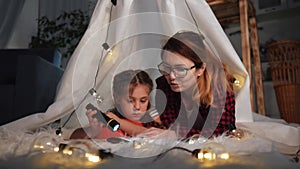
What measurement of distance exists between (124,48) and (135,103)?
248mm

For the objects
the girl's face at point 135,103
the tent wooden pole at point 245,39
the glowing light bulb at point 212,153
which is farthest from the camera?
the tent wooden pole at point 245,39

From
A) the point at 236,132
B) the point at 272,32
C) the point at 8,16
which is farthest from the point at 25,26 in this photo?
the point at 272,32

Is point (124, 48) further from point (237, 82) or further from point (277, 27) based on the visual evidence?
point (277, 27)

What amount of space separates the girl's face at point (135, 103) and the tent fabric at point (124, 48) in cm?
13

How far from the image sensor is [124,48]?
0.88 m

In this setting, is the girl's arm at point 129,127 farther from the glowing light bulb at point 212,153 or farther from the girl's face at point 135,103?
the glowing light bulb at point 212,153

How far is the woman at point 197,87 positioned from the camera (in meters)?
0.66

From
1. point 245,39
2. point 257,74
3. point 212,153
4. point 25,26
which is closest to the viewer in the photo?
point 212,153

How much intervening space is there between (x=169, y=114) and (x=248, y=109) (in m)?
0.24

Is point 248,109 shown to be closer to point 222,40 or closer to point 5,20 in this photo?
point 222,40

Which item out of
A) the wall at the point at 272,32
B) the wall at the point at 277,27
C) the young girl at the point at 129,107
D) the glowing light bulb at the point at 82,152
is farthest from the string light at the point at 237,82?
the wall at the point at 277,27

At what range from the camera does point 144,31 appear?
0.89 metres

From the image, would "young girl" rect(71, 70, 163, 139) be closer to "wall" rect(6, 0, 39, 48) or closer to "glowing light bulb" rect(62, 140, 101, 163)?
"glowing light bulb" rect(62, 140, 101, 163)

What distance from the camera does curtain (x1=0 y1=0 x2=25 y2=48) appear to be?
5.52 feet
